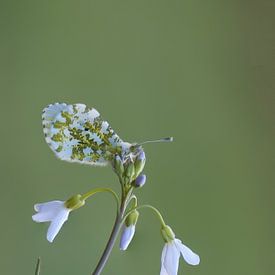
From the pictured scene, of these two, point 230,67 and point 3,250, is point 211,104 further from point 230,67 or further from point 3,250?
point 3,250

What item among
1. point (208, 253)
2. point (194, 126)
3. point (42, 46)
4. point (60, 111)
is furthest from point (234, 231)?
point (42, 46)

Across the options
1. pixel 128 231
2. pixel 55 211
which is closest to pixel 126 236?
pixel 128 231

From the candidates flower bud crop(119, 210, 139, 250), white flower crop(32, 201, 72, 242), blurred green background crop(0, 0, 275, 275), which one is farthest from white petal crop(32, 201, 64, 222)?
blurred green background crop(0, 0, 275, 275)

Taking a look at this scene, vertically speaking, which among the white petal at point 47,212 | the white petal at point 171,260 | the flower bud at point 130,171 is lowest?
the white petal at point 171,260

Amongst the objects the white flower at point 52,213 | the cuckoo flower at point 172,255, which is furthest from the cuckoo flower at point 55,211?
the cuckoo flower at point 172,255

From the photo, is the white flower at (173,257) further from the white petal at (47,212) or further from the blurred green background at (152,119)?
the blurred green background at (152,119)

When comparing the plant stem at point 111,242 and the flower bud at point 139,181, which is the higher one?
the flower bud at point 139,181

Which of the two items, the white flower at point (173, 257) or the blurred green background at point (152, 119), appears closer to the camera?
the white flower at point (173, 257)
